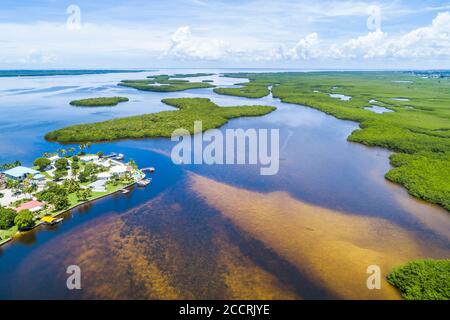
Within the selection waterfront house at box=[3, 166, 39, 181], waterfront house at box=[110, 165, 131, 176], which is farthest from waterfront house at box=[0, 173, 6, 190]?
waterfront house at box=[110, 165, 131, 176]

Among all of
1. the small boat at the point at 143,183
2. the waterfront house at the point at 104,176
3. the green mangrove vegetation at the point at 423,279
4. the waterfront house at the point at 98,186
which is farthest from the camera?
the waterfront house at the point at 104,176

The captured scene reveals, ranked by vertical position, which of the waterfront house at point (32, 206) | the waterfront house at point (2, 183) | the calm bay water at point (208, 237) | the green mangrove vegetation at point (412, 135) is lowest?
the calm bay water at point (208, 237)

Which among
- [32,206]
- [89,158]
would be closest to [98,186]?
[32,206]

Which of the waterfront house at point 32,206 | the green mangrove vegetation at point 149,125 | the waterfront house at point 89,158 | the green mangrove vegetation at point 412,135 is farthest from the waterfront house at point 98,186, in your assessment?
the green mangrove vegetation at point 412,135

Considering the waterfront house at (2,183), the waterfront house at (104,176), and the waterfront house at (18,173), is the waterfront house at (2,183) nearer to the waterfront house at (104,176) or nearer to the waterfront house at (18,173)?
the waterfront house at (18,173)

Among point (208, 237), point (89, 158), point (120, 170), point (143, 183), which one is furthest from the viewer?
point (89, 158)

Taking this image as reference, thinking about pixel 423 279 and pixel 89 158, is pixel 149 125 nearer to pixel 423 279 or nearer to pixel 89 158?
pixel 89 158
